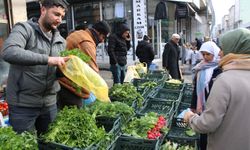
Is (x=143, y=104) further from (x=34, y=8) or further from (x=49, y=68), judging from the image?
(x=34, y=8)

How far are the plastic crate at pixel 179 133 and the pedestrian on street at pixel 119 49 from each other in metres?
3.52

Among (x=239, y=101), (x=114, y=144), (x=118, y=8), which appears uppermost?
(x=118, y=8)

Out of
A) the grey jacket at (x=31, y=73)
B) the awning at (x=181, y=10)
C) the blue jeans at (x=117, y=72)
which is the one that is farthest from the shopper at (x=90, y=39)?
the awning at (x=181, y=10)

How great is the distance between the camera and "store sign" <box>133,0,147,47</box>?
46.4 ft

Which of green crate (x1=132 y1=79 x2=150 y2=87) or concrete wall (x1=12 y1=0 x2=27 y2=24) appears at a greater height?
concrete wall (x1=12 y1=0 x2=27 y2=24)

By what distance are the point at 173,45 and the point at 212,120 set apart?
257 inches

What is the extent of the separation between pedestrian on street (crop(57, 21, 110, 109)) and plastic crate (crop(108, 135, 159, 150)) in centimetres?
70

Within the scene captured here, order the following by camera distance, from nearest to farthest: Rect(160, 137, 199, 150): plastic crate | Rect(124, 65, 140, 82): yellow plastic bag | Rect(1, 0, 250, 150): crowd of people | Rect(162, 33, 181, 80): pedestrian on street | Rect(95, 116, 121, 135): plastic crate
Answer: Rect(1, 0, 250, 150): crowd of people → Rect(95, 116, 121, 135): plastic crate → Rect(160, 137, 199, 150): plastic crate → Rect(124, 65, 140, 82): yellow plastic bag → Rect(162, 33, 181, 80): pedestrian on street

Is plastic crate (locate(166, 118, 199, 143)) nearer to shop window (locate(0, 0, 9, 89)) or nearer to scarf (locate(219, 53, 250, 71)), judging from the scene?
scarf (locate(219, 53, 250, 71))

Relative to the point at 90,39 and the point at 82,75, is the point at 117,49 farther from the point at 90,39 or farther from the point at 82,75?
the point at 82,75

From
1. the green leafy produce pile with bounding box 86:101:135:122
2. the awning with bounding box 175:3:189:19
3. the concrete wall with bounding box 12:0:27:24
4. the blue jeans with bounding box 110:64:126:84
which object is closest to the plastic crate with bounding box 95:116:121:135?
the green leafy produce pile with bounding box 86:101:135:122

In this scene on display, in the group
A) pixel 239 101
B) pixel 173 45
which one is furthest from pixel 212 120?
pixel 173 45

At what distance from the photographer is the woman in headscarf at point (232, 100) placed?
7.33 feet

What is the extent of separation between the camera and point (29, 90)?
271cm
